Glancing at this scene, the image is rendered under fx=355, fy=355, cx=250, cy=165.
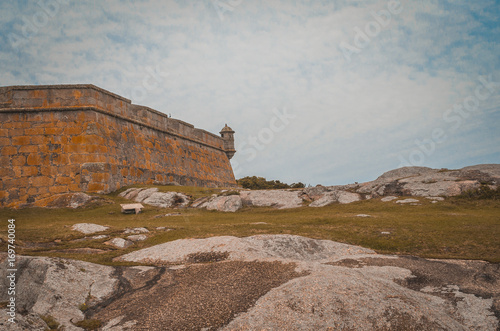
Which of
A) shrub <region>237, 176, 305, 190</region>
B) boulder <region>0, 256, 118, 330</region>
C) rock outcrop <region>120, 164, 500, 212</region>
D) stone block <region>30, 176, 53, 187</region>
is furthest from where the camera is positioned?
shrub <region>237, 176, 305, 190</region>

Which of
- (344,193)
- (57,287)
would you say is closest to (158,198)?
(344,193)

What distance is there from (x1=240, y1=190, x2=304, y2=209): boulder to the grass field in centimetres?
107

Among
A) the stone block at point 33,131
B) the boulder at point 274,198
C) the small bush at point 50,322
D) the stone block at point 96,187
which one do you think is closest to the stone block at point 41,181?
the stone block at point 96,187

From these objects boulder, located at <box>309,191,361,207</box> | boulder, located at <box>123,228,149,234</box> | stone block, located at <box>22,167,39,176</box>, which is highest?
stone block, located at <box>22,167,39,176</box>

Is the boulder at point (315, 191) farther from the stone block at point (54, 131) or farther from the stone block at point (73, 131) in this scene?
the stone block at point (54, 131)

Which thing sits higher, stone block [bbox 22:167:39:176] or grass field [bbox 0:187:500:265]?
stone block [bbox 22:167:39:176]

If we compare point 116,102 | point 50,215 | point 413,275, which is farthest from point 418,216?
point 116,102

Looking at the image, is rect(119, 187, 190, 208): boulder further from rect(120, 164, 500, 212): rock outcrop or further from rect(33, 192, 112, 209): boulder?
rect(33, 192, 112, 209): boulder

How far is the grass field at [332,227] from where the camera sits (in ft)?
37.8

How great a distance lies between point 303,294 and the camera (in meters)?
6.48

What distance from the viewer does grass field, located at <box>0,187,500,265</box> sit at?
453 inches

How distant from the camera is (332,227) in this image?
14875 millimetres

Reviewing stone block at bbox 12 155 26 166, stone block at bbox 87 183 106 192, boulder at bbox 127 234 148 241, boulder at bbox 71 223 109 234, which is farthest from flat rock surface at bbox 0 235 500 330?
stone block at bbox 12 155 26 166

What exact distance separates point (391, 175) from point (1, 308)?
Answer: 84.5 feet
